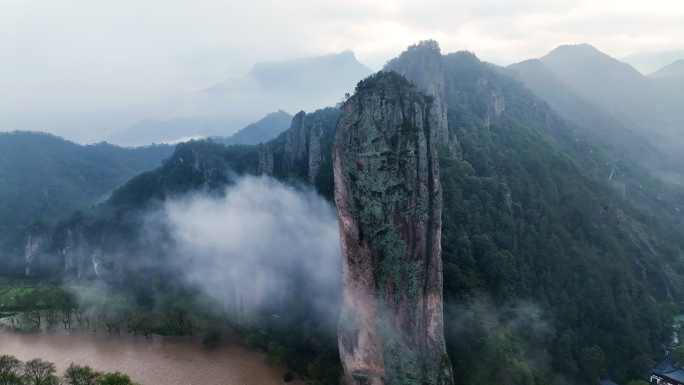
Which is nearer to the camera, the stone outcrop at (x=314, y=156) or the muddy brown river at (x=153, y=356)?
the muddy brown river at (x=153, y=356)

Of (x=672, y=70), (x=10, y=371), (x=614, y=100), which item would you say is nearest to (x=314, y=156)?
(x=10, y=371)

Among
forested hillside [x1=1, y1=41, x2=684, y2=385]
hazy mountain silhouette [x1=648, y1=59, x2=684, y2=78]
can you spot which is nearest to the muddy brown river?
forested hillside [x1=1, y1=41, x2=684, y2=385]

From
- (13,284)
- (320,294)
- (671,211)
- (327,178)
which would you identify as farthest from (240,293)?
(671,211)

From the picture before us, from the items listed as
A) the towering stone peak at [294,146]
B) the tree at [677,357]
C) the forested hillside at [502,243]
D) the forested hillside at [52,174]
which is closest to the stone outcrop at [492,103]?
the forested hillside at [502,243]

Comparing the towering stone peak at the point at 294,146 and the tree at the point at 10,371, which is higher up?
the towering stone peak at the point at 294,146

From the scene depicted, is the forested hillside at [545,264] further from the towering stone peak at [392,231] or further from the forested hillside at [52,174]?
the forested hillside at [52,174]

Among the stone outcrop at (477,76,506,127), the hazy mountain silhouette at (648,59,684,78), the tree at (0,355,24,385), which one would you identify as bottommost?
the tree at (0,355,24,385)

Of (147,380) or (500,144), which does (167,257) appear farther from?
(500,144)

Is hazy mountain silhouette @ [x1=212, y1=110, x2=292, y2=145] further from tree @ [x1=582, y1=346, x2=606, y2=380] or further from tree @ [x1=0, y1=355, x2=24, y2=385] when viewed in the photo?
tree @ [x1=582, y1=346, x2=606, y2=380]
